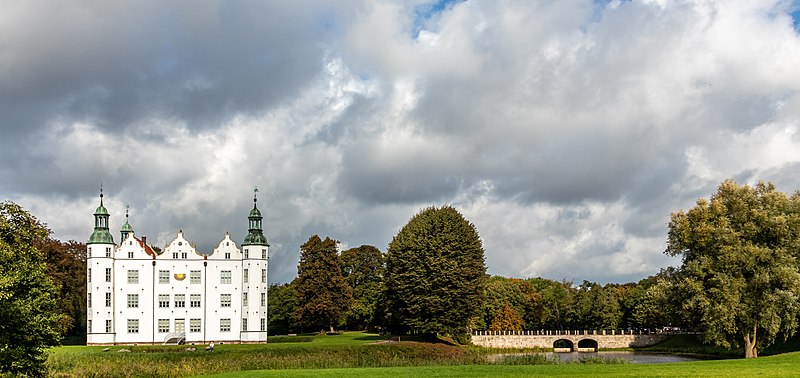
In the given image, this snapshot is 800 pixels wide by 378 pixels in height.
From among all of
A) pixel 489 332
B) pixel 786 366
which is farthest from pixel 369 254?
pixel 786 366

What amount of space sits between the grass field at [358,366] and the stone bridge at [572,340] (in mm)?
19701

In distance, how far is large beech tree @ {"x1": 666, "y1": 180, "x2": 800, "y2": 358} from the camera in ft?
129

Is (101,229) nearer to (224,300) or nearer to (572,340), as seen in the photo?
(224,300)

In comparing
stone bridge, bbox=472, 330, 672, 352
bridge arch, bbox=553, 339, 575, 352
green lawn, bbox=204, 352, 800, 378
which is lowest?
bridge arch, bbox=553, 339, 575, 352

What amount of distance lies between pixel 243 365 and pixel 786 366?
23408mm

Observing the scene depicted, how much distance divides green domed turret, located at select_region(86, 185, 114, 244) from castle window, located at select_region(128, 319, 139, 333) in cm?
712

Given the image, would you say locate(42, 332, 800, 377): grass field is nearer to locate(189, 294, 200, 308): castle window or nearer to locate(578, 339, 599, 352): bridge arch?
locate(189, 294, 200, 308): castle window

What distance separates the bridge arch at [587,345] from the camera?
253 feet

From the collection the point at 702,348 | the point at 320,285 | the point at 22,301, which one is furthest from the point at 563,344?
the point at 22,301

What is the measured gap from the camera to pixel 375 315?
3199 inches

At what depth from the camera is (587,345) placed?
8188 centimetres

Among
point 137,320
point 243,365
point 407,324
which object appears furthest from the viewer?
point 137,320

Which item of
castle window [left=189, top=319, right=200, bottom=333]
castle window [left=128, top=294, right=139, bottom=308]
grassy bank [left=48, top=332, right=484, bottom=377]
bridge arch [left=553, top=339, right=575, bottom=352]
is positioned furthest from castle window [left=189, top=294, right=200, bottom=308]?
bridge arch [left=553, top=339, right=575, bottom=352]

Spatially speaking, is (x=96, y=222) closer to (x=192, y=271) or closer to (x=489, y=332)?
(x=192, y=271)
